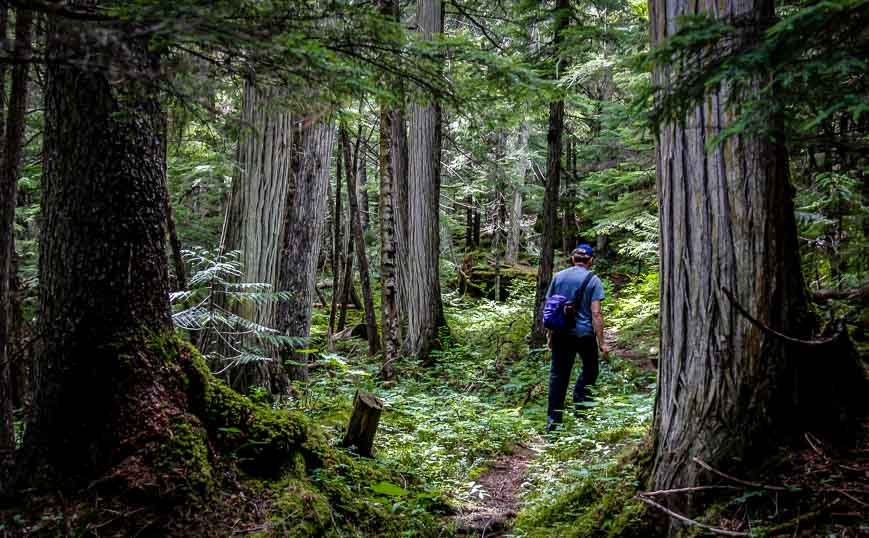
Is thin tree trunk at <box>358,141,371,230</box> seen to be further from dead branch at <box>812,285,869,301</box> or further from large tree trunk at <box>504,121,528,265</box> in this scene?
dead branch at <box>812,285,869,301</box>

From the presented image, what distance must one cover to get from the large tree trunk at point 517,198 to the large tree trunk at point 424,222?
8.53 metres

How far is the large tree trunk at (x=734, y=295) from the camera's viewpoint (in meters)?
3.06

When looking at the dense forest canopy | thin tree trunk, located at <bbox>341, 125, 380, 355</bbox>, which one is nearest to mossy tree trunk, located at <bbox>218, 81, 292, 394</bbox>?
the dense forest canopy

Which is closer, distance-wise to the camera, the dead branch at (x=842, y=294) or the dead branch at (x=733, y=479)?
the dead branch at (x=733, y=479)

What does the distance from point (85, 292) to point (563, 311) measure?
4818 millimetres

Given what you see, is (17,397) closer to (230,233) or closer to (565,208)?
(230,233)

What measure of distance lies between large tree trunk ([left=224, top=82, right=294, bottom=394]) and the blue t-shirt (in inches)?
130

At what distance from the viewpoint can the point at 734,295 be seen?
3.12 metres

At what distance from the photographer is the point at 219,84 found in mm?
3217

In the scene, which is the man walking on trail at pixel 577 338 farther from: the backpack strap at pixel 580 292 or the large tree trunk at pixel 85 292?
the large tree trunk at pixel 85 292

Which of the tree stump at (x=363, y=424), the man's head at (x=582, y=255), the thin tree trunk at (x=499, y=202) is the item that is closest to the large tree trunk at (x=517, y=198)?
the thin tree trunk at (x=499, y=202)

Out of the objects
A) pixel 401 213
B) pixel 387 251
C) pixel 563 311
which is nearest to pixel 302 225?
pixel 387 251

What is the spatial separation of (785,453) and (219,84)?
11.7 feet

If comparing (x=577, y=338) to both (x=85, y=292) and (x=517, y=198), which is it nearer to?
(x=85, y=292)
